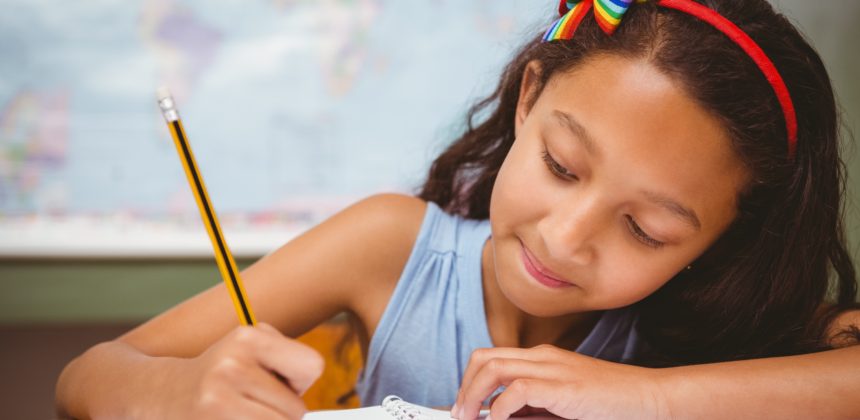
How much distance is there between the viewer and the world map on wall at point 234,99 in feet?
3.96

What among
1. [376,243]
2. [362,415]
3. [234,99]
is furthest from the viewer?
[234,99]

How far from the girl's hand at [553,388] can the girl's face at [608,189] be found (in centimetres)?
7

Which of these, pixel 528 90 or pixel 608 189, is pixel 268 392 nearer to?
pixel 608 189

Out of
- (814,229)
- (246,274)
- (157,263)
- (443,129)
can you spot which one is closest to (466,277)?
(246,274)

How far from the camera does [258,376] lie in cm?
41

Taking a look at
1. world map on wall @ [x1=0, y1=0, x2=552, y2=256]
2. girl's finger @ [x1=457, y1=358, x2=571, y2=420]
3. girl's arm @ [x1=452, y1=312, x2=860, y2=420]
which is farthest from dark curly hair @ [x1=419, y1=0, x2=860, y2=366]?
world map on wall @ [x1=0, y1=0, x2=552, y2=256]

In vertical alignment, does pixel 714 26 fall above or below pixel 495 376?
above

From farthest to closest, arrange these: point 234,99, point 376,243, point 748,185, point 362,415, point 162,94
Result: 1. point 234,99
2. point 376,243
3. point 748,185
4. point 362,415
5. point 162,94

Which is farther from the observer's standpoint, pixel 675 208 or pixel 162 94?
pixel 675 208

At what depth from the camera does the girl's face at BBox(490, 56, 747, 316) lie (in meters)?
0.59

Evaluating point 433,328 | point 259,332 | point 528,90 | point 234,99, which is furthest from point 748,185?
point 234,99

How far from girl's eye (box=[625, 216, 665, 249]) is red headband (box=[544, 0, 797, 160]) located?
0.15 metres

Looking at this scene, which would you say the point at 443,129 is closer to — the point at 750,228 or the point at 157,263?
the point at 157,263

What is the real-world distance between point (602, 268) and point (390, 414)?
0.20 meters
